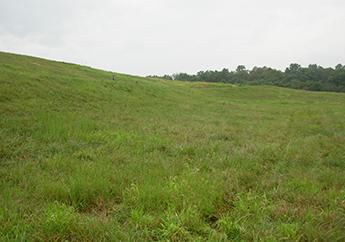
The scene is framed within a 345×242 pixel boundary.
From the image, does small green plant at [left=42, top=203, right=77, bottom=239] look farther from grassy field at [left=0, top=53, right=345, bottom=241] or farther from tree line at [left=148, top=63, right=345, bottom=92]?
tree line at [left=148, top=63, right=345, bottom=92]

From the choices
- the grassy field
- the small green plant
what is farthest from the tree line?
the small green plant

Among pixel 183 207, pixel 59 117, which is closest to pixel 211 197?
pixel 183 207

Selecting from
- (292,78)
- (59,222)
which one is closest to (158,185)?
(59,222)

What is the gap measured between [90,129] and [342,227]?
9.33 metres

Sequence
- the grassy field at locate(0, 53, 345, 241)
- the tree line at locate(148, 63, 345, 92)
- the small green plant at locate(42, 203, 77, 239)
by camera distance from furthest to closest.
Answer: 1. the tree line at locate(148, 63, 345, 92)
2. the grassy field at locate(0, 53, 345, 241)
3. the small green plant at locate(42, 203, 77, 239)

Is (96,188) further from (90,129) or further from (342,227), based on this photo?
(90,129)

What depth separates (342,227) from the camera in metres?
4.73

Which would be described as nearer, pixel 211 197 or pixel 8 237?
pixel 8 237

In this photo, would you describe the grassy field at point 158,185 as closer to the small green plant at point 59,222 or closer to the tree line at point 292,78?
the small green plant at point 59,222

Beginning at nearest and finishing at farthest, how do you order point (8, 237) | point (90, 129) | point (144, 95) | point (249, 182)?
point (8, 237), point (249, 182), point (90, 129), point (144, 95)

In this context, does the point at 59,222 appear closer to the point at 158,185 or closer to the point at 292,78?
the point at 158,185

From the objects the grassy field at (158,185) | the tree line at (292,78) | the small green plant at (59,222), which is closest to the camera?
the small green plant at (59,222)

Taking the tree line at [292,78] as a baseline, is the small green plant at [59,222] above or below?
below

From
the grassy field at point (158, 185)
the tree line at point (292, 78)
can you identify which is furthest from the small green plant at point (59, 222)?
the tree line at point (292, 78)
